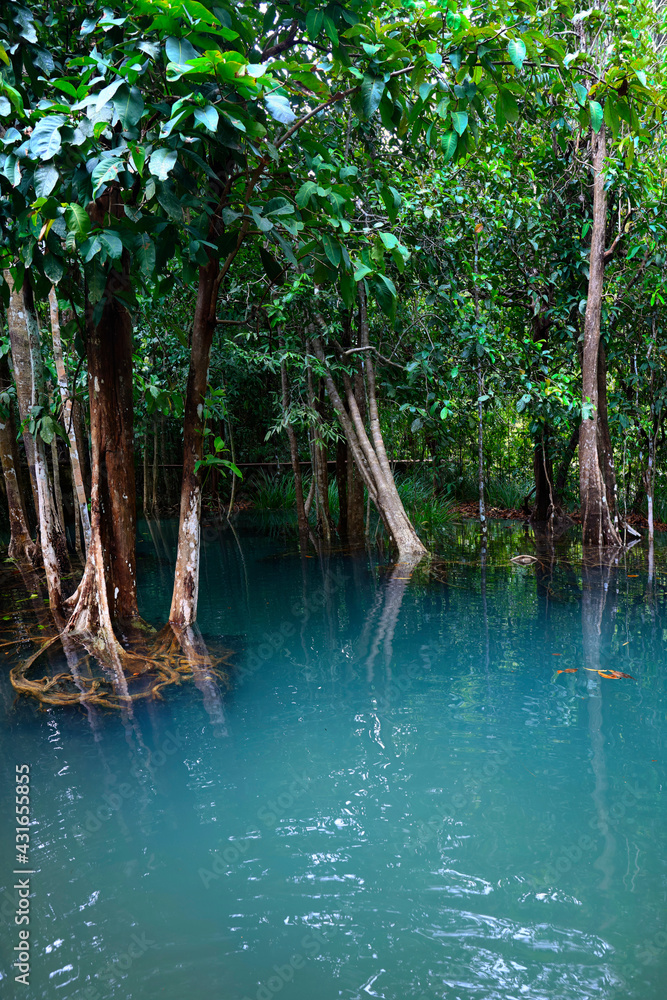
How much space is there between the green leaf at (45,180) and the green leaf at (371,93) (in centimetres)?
135

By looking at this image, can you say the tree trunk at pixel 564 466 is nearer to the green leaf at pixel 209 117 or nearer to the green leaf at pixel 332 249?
the green leaf at pixel 332 249

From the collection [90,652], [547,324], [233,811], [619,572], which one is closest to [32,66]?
[90,652]

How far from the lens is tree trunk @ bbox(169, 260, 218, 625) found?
4.20 meters

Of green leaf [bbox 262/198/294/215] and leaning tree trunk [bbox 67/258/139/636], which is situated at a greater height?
green leaf [bbox 262/198/294/215]

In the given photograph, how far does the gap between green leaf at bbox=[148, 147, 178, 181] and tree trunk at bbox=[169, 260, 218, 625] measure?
1.83 metres

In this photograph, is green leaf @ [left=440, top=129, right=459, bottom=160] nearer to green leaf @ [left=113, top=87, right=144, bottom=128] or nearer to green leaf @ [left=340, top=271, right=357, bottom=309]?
green leaf @ [left=340, top=271, right=357, bottom=309]

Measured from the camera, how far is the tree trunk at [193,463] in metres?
4.20

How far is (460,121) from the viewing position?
2.74 metres

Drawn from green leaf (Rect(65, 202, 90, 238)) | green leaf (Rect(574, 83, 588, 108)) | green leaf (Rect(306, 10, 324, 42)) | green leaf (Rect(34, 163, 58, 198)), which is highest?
green leaf (Rect(306, 10, 324, 42))

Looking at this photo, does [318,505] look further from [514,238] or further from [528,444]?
[528,444]

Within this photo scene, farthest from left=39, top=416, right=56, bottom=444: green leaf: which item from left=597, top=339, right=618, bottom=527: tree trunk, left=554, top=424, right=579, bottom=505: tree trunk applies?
left=554, top=424, right=579, bottom=505: tree trunk

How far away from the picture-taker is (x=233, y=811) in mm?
2258

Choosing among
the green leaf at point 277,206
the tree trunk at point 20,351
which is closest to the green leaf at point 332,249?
the green leaf at point 277,206

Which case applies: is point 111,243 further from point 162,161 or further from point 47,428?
point 47,428
